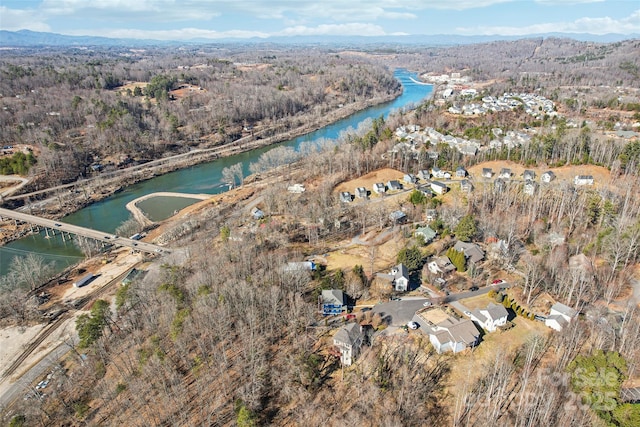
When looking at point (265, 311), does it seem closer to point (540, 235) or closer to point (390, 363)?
point (390, 363)

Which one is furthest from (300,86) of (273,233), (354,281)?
(354,281)

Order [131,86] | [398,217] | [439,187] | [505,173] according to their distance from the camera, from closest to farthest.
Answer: [398,217], [439,187], [505,173], [131,86]

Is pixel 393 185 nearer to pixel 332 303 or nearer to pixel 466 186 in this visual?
pixel 466 186

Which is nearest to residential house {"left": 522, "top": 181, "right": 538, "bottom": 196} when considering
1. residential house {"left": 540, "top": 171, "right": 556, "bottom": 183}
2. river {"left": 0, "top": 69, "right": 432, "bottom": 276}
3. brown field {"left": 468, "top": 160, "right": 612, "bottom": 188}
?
residential house {"left": 540, "top": 171, "right": 556, "bottom": 183}

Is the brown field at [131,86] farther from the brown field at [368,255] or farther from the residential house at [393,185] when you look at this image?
the brown field at [368,255]

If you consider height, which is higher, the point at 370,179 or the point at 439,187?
the point at 439,187

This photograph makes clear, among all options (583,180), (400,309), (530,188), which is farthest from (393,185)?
(400,309)
